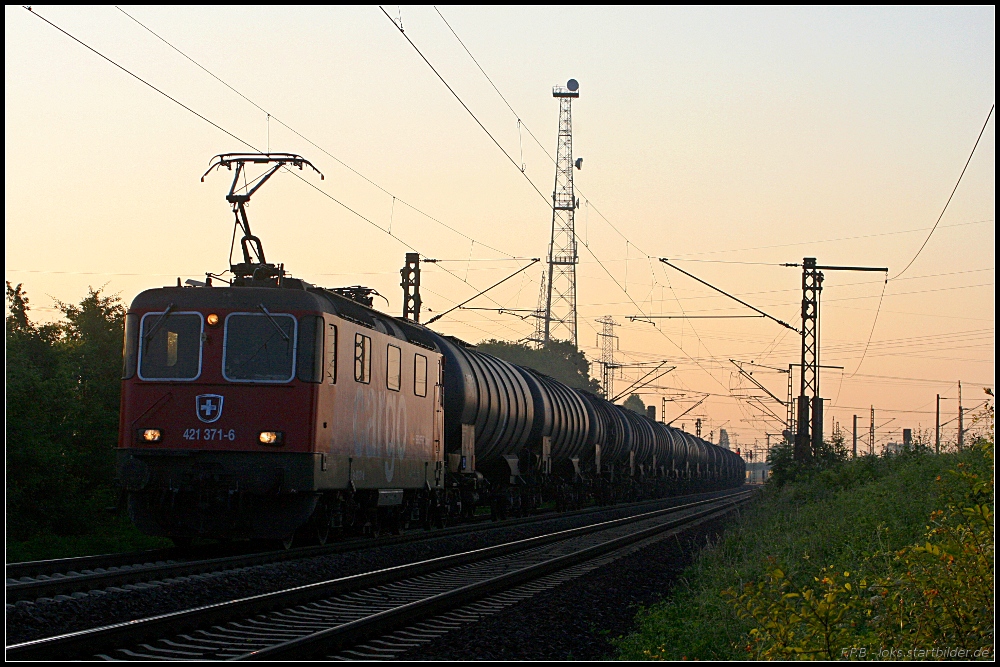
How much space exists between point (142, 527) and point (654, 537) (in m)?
10.4

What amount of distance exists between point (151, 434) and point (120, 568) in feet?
7.27

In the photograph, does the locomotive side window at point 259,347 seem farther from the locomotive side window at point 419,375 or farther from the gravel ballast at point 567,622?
the gravel ballast at point 567,622

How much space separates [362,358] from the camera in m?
15.2

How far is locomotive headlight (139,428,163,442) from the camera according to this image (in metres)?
13.6

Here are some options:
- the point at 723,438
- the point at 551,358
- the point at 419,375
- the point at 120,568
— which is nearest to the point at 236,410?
the point at 120,568

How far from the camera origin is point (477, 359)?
22.8m

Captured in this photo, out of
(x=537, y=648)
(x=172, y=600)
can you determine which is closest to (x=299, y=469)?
(x=172, y=600)

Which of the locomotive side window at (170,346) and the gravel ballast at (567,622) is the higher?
the locomotive side window at (170,346)

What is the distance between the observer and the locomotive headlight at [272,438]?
1345 centimetres

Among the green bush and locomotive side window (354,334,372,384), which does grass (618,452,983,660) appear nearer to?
locomotive side window (354,334,372,384)

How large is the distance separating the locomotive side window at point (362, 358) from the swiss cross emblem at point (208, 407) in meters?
2.01

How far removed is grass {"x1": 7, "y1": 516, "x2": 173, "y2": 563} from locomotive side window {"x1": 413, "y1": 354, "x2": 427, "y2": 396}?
14.6ft

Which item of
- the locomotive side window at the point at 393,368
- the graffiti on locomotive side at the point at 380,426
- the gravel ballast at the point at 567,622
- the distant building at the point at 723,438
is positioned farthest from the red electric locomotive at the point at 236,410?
the distant building at the point at 723,438

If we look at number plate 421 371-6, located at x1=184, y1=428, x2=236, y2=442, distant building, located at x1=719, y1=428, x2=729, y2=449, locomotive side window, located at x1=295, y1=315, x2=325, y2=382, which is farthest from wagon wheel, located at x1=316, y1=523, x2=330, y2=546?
distant building, located at x1=719, y1=428, x2=729, y2=449
